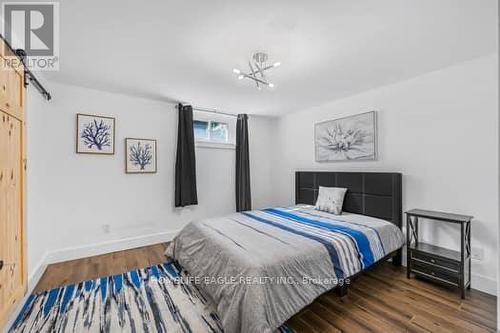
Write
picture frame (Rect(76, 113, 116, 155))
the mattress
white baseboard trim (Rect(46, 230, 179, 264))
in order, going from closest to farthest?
the mattress, white baseboard trim (Rect(46, 230, 179, 264)), picture frame (Rect(76, 113, 116, 155))

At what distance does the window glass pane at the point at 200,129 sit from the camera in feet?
13.6

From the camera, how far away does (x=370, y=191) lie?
9.87 ft

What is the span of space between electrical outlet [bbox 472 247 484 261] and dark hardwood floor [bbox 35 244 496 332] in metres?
0.33

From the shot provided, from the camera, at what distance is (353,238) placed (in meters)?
2.18

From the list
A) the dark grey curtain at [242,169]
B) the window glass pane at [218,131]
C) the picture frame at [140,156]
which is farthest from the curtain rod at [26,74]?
the dark grey curtain at [242,169]

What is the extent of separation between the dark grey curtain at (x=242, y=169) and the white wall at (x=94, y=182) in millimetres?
534

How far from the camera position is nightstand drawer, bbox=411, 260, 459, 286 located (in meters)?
2.15

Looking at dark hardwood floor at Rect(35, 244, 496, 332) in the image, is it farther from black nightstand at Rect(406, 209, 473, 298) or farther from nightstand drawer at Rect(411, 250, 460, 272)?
nightstand drawer at Rect(411, 250, 460, 272)

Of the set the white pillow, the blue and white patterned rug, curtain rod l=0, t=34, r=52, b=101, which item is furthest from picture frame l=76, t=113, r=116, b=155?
the white pillow

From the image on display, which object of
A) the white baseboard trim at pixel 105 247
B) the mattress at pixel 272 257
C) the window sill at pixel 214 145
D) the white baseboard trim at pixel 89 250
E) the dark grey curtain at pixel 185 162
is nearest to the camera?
the mattress at pixel 272 257

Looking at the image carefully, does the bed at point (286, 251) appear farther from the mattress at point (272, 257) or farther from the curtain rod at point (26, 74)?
the curtain rod at point (26, 74)

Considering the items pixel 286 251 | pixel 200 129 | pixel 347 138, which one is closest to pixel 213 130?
pixel 200 129

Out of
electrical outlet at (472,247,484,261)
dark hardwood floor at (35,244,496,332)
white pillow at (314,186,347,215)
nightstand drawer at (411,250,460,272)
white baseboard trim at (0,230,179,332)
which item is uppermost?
white pillow at (314,186,347,215)

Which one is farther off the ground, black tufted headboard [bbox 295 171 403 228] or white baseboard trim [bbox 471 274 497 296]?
black tufted headboard [bbox 295 171 403 228]
